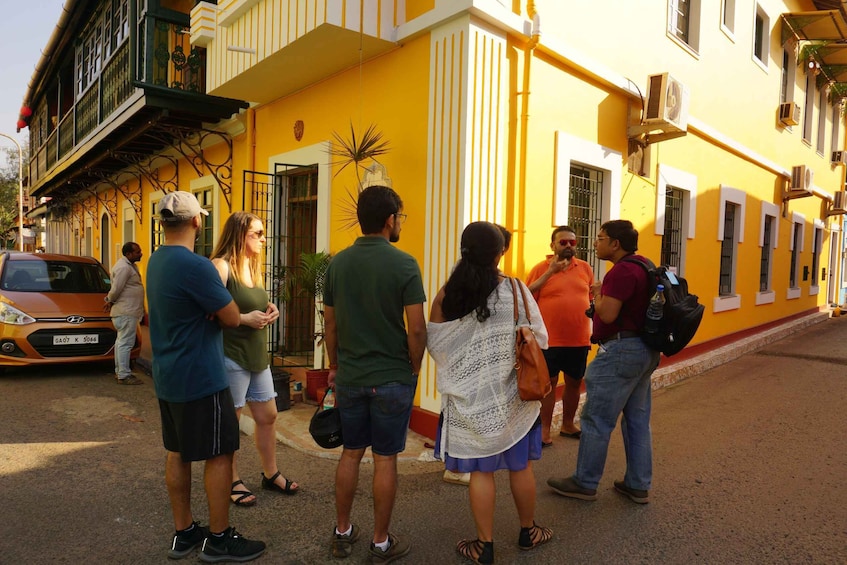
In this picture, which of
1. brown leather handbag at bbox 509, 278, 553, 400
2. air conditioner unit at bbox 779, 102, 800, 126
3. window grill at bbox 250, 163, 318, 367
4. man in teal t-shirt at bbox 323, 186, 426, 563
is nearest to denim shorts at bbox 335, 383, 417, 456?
man in teal t-shirt at bbox 323, 186, 426, 563

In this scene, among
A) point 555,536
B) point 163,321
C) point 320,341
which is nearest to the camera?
point 163,321

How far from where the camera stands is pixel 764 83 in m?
10.1

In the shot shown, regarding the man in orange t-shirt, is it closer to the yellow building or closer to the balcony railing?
the yellow building

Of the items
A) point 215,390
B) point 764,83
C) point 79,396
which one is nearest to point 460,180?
point 215,390

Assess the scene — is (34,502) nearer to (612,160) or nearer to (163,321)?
(163,321)

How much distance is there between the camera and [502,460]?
292 cm

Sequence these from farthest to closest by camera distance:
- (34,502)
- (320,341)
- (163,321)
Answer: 1. (320,341)
2. (34,502)
3. (163,321)

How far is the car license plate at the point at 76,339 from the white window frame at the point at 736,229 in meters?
8.59

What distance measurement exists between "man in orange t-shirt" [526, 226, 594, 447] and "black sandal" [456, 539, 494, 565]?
5.66ft

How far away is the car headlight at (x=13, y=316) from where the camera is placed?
6.89 metres

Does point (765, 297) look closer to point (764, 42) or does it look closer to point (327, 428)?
point (764, 42)

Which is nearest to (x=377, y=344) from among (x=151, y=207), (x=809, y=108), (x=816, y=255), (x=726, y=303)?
(x=726, y=303)

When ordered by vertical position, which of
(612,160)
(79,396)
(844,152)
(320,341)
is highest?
(844,152)

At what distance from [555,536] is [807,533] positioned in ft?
4.93
